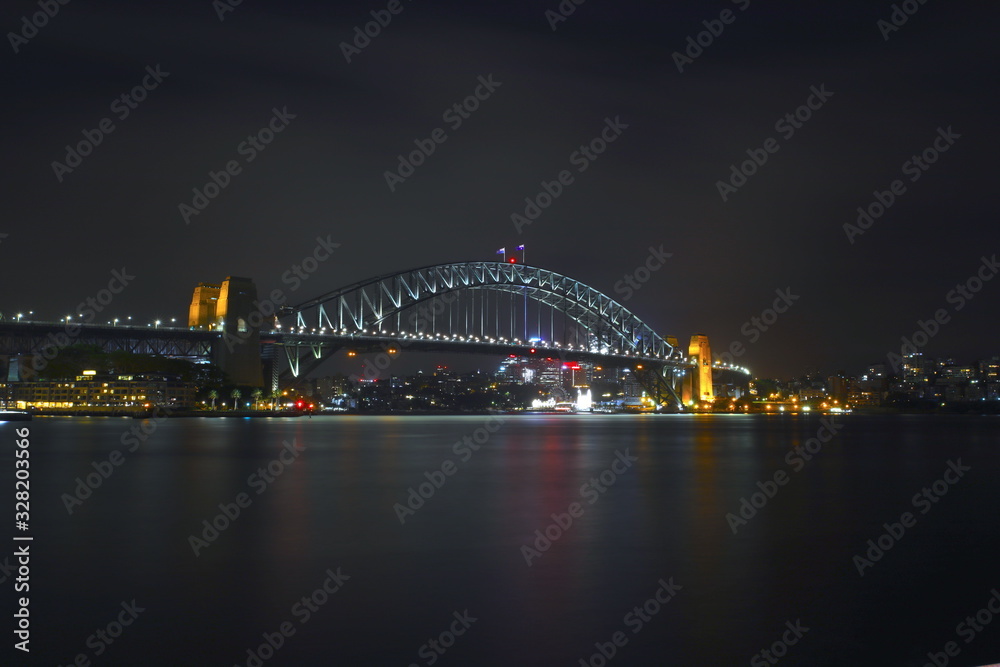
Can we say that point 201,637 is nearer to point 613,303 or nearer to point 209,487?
point 209,487

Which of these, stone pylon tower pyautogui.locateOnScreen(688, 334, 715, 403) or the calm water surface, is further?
stone pylon tower pyautogui.locateOnScreen(688, 334, 715, 403)

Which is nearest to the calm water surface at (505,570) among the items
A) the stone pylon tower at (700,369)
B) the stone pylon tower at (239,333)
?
the stone pylon tower at (239,333)

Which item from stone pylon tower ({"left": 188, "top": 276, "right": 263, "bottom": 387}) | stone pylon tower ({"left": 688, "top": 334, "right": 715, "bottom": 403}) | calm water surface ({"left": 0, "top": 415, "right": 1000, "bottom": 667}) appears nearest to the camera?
calm water surface ({"left": 0, "top": 415, "right": 1000, "bottom": 667})

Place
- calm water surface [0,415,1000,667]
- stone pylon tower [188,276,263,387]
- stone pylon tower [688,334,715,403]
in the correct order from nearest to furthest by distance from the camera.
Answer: calm water surface [0,415,1000,667] < stone pylon tower [188,276,263,387] < stone pylon tower [688,334,715,403]

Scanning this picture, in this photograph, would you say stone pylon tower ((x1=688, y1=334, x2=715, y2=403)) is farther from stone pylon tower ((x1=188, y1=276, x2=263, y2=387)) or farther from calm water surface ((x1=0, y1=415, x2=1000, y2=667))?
calm water surface ((x1=0, y1=415, x2=1000, y2=667))

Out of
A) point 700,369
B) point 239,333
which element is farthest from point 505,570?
point 700,369

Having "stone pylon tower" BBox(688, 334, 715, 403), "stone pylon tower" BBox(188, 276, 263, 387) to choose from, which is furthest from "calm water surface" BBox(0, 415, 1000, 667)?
"stone pylon tower" BBox(688, 334, 715, 403)

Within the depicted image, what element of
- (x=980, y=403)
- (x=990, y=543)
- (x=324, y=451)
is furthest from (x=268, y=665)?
(x=980, y=403)

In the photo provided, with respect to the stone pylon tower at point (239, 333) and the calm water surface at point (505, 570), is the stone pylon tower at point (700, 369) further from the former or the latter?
the calm water surface at point (505, 570)
